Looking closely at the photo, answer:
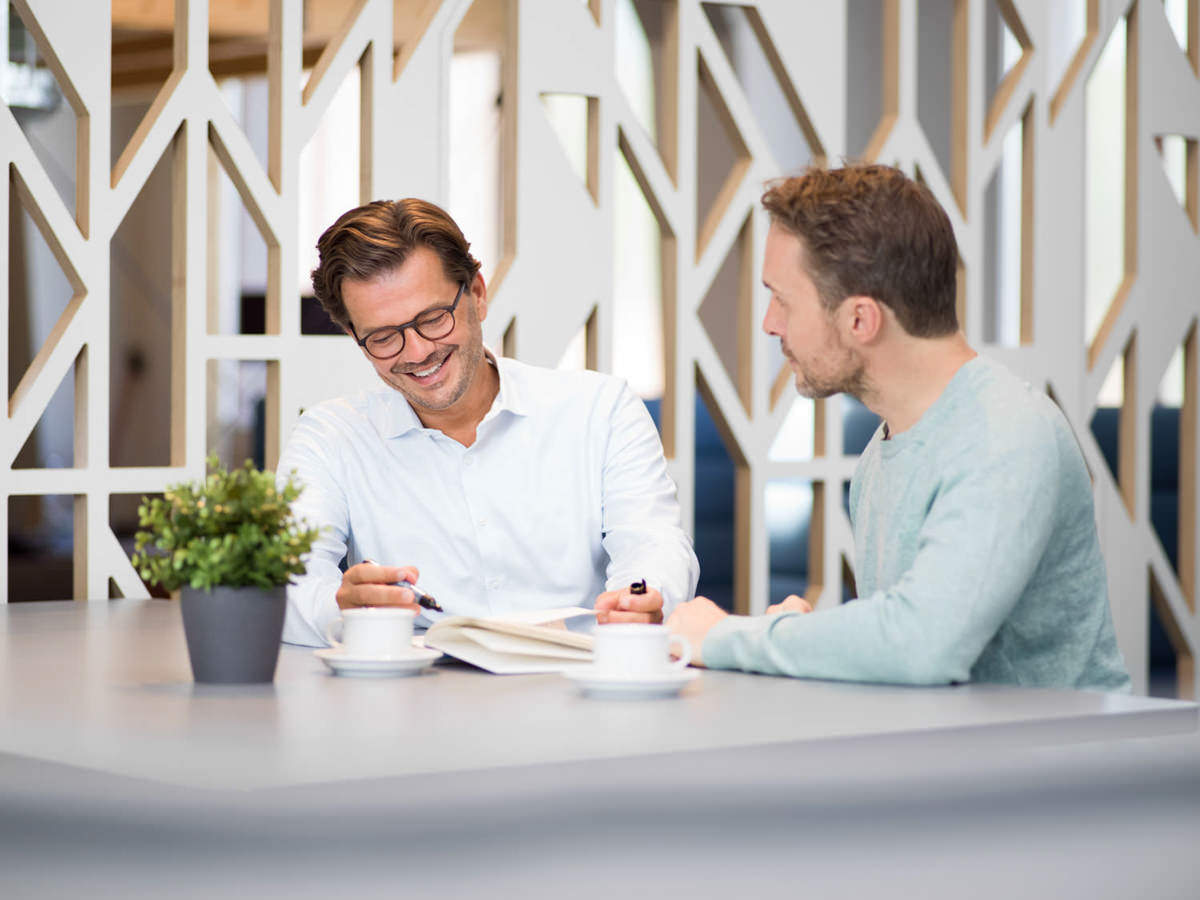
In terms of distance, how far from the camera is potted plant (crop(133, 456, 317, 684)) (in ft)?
4.75

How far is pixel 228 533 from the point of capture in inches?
57.3

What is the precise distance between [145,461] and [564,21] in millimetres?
4230

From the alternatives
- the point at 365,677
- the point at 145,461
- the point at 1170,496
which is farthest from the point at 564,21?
the point at 145,461

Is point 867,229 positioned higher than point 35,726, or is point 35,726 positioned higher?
point 867,229

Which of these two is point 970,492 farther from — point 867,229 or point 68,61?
point 68,61

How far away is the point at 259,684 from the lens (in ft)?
4.84

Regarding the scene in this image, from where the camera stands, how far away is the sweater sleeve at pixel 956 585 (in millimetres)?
1413

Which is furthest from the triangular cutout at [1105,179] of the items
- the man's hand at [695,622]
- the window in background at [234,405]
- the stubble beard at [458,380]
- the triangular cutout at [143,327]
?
the man's hand at [695,622]

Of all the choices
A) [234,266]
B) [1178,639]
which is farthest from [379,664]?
[234,266]

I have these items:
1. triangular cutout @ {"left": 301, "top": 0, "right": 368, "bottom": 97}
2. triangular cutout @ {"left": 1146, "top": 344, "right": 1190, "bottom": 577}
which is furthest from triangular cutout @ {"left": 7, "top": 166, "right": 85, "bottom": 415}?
triangular cutout @ {"left": 1146, "top": 344, "right": 1190, "bottom": 577}

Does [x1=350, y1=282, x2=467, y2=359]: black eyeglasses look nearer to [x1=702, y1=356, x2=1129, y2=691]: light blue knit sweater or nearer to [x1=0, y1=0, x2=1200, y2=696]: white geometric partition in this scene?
[x1=0, y1=0, x2=1200, y2=696]: white geometric partition

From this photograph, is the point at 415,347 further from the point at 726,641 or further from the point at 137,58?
the point at 137,58

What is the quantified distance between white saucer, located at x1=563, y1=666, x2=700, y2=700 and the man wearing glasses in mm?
712

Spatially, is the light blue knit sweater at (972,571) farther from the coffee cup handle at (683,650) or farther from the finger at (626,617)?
the finger at (626,617)
